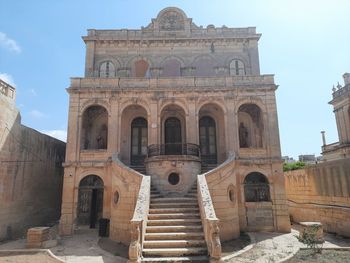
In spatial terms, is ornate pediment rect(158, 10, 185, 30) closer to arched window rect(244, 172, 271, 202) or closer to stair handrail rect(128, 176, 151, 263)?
arched window rect(244, 172, 271, 202)

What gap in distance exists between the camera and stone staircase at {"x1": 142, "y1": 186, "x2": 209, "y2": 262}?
9.12m

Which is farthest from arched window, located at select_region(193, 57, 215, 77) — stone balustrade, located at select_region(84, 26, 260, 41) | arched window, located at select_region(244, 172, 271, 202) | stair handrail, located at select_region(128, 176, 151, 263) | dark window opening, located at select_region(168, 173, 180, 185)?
stair handrail, located at select_region(128, 176, 151, 263)

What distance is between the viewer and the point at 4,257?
34.8 ft

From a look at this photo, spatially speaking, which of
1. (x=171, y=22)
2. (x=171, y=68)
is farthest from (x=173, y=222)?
(x=171, y=22)

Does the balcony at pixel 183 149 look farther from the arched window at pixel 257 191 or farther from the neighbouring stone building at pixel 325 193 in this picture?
the neighbouring stone building at pixel 325 193

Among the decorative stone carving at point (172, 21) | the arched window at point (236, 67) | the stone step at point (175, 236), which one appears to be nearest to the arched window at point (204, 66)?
the arched window at point (236, 67)

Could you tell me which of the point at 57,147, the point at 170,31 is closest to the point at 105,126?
the point at 57,147

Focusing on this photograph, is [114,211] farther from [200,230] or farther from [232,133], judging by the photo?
[232,133]

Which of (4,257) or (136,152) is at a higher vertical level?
(136,152)

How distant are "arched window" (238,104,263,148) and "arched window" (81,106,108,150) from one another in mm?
9813

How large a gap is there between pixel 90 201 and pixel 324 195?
1432cm

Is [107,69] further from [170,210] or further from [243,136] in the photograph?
[170,210]

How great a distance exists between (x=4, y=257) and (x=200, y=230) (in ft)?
25.6

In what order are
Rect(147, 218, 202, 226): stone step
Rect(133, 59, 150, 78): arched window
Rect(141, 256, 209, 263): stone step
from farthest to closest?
1. Rect(133, 59, 150, 78): arched window
2. Rect(147, 218, 202, 226): stone step
3. Rect(141, 256, 209, 263): stone step
